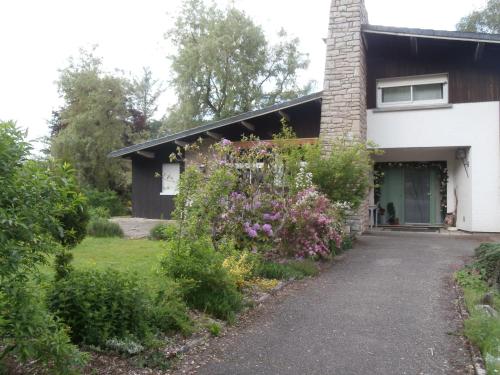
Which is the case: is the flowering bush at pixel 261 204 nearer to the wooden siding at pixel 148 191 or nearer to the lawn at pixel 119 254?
the lawn at pixel 119 254

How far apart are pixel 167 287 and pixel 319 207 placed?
4750 mm

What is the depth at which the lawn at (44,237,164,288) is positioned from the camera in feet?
26.1

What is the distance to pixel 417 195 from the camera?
16.3m

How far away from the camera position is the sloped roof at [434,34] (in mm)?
12516

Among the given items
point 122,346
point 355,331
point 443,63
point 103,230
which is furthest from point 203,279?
point 443,63

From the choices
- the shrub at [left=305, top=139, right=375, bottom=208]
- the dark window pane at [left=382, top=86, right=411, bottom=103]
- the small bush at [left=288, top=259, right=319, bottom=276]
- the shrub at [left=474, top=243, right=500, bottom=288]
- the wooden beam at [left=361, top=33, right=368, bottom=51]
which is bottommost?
the small bush at [left=288, top=259, right=319, bottom=276]

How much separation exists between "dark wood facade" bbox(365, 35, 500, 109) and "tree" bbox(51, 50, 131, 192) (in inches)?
618

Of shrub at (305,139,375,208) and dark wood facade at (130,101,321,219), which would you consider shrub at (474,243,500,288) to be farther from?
dark wood facade at (130,101,321,219)

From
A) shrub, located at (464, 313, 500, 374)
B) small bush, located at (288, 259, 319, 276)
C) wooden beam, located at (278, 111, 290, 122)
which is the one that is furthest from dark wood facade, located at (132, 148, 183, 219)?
shrub, located at (464, 313, 500, 374)

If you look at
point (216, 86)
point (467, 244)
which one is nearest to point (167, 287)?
point (467, 244)

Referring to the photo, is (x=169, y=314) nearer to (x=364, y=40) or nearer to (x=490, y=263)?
(x=490, y=263)

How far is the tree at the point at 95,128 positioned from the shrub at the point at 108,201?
66.6 inches

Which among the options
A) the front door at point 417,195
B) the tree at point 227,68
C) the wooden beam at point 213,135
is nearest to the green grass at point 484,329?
the front door at point 417,195

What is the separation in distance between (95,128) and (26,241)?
2377 cm
